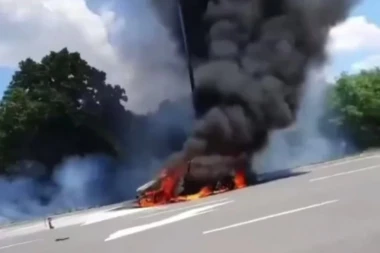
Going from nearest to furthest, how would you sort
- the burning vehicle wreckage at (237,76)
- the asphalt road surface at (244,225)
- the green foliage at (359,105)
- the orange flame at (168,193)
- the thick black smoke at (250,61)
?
the asphalt road surface at (244,225) → the orange flame at (168,193) → the burning vehicle wreckage at (237,76) → the thick black smoke at (250,61) → the green foliage at (359,105)

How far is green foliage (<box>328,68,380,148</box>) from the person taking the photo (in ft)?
14.5

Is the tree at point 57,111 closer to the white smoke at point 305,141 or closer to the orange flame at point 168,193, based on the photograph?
the orange flame at point 168,193

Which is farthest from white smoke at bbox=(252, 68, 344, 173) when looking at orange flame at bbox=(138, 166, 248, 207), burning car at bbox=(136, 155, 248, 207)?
orange flame at bbox=(138, 166, 248, 207)

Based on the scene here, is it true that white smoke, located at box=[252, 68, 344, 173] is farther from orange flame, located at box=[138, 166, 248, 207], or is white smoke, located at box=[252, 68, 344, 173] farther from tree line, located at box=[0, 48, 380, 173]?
tree line, located at box=[0, 48, 380, 173]

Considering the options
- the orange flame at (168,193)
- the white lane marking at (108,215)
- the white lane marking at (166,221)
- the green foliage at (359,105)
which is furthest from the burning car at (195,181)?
the green foliage at (359,105)

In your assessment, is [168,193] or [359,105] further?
[359,105]

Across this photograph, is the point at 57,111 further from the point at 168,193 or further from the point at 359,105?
the point at 359,105

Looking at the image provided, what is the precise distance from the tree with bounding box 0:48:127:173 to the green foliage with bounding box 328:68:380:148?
168 centimetres

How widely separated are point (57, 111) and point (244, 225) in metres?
1.40

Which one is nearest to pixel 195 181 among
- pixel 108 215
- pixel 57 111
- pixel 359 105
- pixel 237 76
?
pixel 108 215

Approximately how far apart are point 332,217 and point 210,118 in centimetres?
140

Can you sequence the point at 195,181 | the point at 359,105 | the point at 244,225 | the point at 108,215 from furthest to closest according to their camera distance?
the point at 359,105 < the point at 195,181 < the point at 108,215 < the point at 244,225

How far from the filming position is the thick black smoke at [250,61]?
413 centimetres

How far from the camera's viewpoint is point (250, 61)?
4.36m
